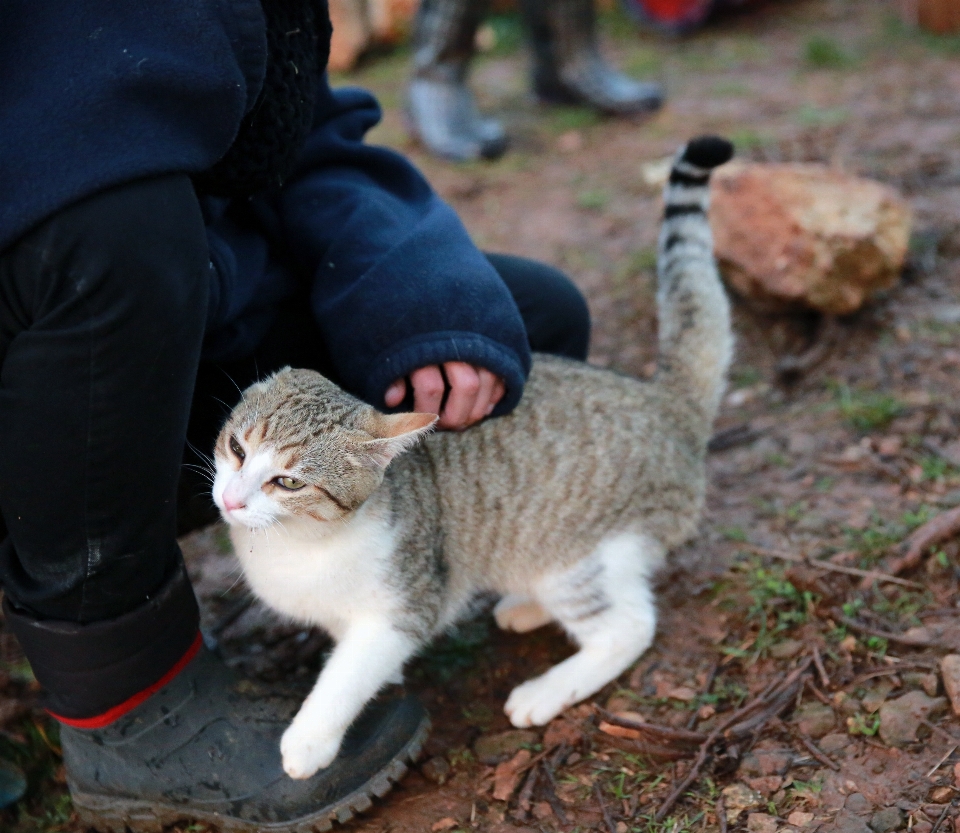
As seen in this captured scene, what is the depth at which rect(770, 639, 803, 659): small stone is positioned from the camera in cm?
225

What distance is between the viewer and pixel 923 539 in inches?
94.9

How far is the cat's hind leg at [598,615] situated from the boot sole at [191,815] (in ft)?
1.43

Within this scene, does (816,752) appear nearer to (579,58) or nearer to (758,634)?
(758,634)

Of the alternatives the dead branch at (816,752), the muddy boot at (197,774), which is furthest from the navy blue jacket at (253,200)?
the dead branch at (816,752)

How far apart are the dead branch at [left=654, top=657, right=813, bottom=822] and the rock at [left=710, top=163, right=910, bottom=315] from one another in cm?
160

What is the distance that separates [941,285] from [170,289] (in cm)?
293

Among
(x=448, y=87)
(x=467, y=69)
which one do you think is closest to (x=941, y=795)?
(x=448, y=87)

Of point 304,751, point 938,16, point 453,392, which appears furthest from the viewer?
point 938,16

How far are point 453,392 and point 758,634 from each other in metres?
0.99

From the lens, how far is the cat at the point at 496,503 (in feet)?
6.53

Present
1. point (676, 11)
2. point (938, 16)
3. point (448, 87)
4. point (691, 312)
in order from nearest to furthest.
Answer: point (691, 312), point (448, 87), point (938, 16), point (676, 11)

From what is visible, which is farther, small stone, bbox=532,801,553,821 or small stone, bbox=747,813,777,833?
small stone, bbox=532,801,553,821

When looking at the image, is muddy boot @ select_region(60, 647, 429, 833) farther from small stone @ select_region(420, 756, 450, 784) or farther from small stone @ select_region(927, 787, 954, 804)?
small stone @ select_region(927, 787, 954, 804)

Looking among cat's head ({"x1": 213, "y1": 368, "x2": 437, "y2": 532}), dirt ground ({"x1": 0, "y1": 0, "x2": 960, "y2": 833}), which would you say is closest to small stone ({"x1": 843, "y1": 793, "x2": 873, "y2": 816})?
dirt ground ({"x1": 0, "y1": 0, "x2": 960, "y2": 833})
